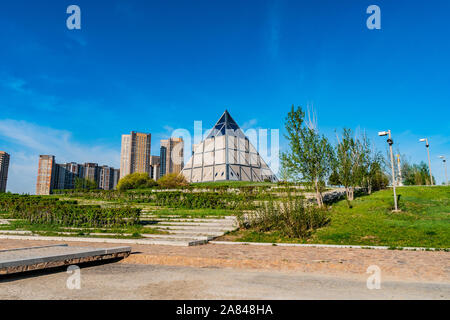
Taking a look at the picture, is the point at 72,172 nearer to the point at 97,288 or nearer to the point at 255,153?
the point at 255,153

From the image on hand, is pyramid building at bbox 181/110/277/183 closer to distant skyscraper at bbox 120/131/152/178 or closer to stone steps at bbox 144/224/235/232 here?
stone steps at bbox 144/224/235/232

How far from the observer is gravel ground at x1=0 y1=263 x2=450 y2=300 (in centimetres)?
436

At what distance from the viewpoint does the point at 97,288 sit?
15.7ft

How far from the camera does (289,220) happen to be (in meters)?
12.1

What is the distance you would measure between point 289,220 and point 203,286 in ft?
25.7

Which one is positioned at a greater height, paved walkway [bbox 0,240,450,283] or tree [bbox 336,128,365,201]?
tree [bbox 336,128,365,201]

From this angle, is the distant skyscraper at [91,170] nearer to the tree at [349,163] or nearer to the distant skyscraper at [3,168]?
the distant skyscraper at [3,168]

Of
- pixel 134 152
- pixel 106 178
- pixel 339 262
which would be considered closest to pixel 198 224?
pixel 339 262

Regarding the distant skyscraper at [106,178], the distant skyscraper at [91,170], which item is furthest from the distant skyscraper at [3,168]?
the distant skyscraper at [106,178]

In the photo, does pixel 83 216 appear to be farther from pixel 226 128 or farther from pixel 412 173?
pixel 226 128

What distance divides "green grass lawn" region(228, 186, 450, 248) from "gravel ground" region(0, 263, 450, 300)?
5458 mm

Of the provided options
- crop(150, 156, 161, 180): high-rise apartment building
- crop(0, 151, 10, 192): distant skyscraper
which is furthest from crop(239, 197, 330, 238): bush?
crop(150, 156, 161, 180): high-rise apartment building
